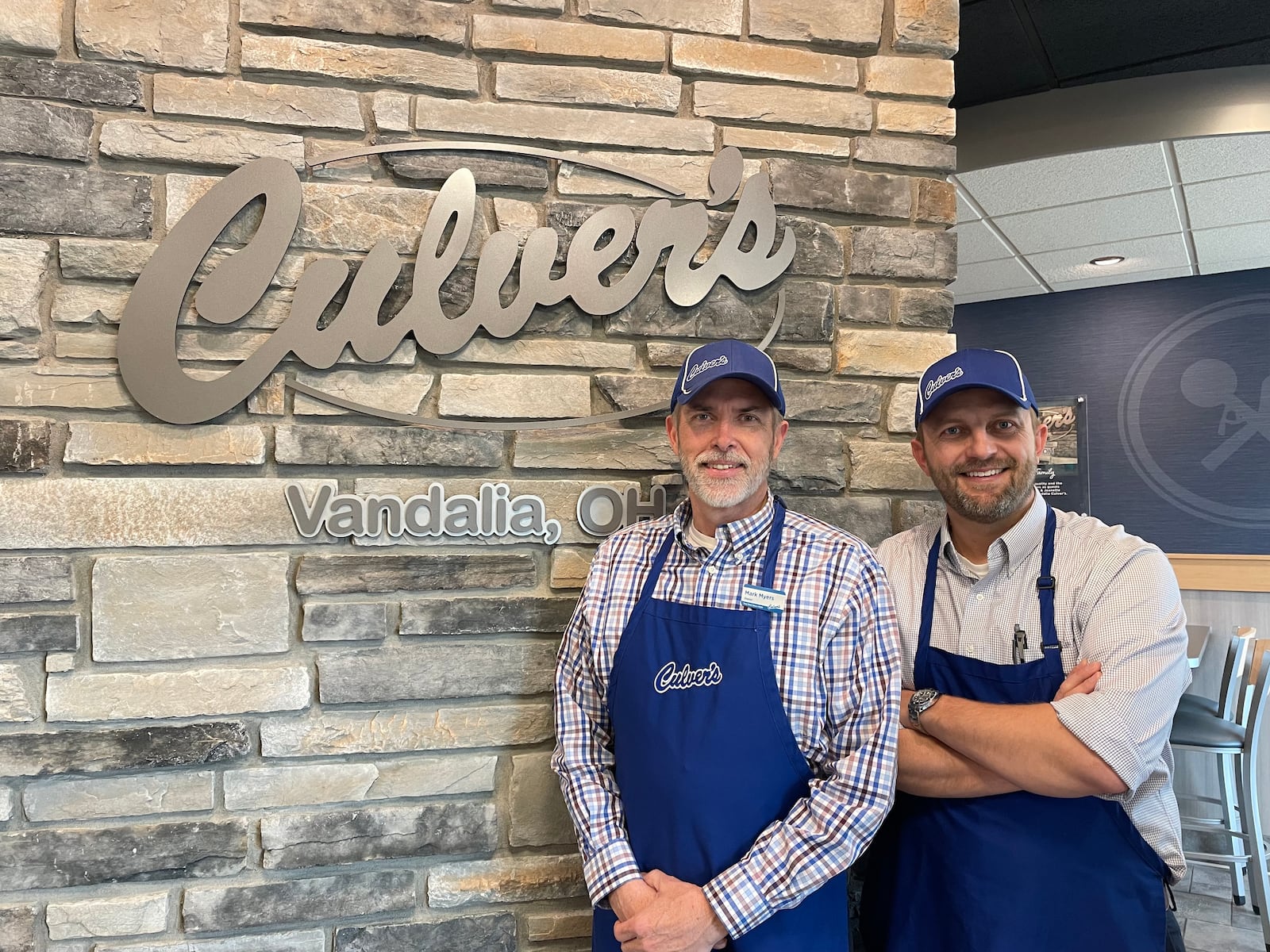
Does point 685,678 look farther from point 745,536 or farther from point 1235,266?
point 1235,266

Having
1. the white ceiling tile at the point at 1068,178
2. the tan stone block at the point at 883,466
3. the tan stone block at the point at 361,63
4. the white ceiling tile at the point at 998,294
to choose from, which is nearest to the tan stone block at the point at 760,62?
the tan stone block at the point at 361,63

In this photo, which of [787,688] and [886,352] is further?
[886,352]

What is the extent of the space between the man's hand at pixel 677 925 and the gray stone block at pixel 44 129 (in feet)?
5.79

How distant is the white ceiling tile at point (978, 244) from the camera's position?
4.89 m

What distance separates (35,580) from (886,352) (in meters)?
1.84

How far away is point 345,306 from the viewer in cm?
179

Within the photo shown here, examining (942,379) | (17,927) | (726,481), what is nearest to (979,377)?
(942,379)

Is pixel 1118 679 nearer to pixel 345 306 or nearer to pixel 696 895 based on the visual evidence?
pixel 696 895

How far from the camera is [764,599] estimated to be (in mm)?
1548

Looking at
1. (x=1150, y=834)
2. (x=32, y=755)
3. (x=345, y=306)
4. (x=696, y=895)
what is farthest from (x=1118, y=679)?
(x=32, y=755)

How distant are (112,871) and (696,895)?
3.74ft

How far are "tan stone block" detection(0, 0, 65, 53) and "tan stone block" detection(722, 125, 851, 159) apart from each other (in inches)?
54.0

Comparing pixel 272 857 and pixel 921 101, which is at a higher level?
pixel 921 101

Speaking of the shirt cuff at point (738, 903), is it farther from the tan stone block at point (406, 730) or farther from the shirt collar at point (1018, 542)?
the shirt collar at point (1018, 542)
